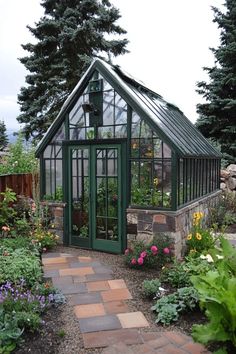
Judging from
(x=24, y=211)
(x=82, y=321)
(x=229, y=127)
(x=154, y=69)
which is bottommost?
(x=82, y=321)

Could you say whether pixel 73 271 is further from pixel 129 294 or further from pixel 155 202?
pixel 155 202

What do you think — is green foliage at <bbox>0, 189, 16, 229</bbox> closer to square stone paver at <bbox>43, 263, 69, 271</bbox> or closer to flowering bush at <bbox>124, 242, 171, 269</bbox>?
square stone paver at <bbox>43, 263, 69, 271</bbox>

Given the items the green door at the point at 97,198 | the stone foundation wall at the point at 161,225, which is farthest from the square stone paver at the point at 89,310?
the green door at the point at 97,198

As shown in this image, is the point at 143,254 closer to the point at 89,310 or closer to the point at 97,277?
the point at 97,277

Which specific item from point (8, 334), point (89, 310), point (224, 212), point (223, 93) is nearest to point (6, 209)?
point (89, 310)

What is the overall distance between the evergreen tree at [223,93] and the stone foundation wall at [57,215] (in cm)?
713

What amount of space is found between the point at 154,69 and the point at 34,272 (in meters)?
10.0

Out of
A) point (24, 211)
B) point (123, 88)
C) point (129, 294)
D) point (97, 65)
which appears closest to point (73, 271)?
point (129, 294)

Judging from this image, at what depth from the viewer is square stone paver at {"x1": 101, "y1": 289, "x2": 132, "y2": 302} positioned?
154 inches

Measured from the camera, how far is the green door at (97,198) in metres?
5.65

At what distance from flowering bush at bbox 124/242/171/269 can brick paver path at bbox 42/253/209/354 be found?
0.39 m

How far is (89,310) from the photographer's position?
11.8 ft

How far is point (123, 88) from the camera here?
216 inches

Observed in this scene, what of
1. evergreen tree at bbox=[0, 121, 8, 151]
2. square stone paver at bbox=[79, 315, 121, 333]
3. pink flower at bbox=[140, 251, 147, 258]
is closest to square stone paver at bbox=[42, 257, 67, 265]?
pink flower at bbox=[140, 251, 147, 258]
